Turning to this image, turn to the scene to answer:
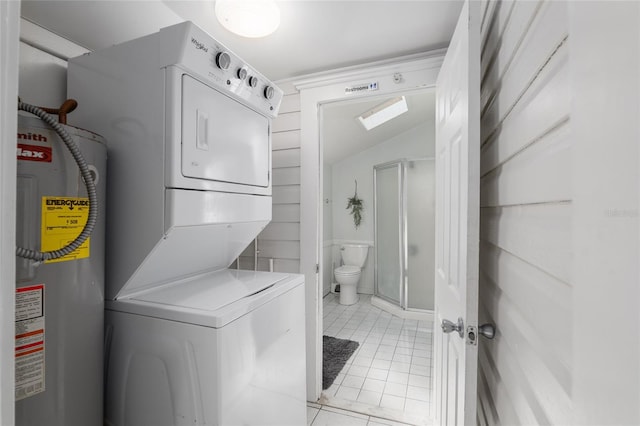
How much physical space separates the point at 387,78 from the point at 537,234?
5.48ft

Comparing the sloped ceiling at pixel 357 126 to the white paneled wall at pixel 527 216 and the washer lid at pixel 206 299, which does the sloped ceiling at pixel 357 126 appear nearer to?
the washer lid at pixel 206 299

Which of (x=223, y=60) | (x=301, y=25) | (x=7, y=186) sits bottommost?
(x=7, y=186)

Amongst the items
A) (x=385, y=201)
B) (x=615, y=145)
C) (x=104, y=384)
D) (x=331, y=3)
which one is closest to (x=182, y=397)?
(x=104, y=384)

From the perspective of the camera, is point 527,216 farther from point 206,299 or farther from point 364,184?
point 364,184

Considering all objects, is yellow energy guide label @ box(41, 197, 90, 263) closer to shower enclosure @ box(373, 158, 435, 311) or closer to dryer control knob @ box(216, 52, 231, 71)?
dryer control knob @ box(216, 52, 231, 71)

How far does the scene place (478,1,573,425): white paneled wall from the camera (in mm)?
553

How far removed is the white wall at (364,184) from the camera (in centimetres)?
433

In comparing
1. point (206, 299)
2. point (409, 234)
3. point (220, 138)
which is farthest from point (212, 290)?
point (409, 234)

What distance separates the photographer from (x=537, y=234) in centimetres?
66

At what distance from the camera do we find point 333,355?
9.23 ft

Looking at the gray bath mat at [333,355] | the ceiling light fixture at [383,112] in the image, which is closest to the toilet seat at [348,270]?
the gray bath mat at [333,355]

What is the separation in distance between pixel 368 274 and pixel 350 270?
1.64ft

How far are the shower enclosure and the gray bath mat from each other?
3.84 ft

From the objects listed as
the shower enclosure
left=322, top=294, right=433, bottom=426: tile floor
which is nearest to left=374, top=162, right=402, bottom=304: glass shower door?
the shower enclosure
